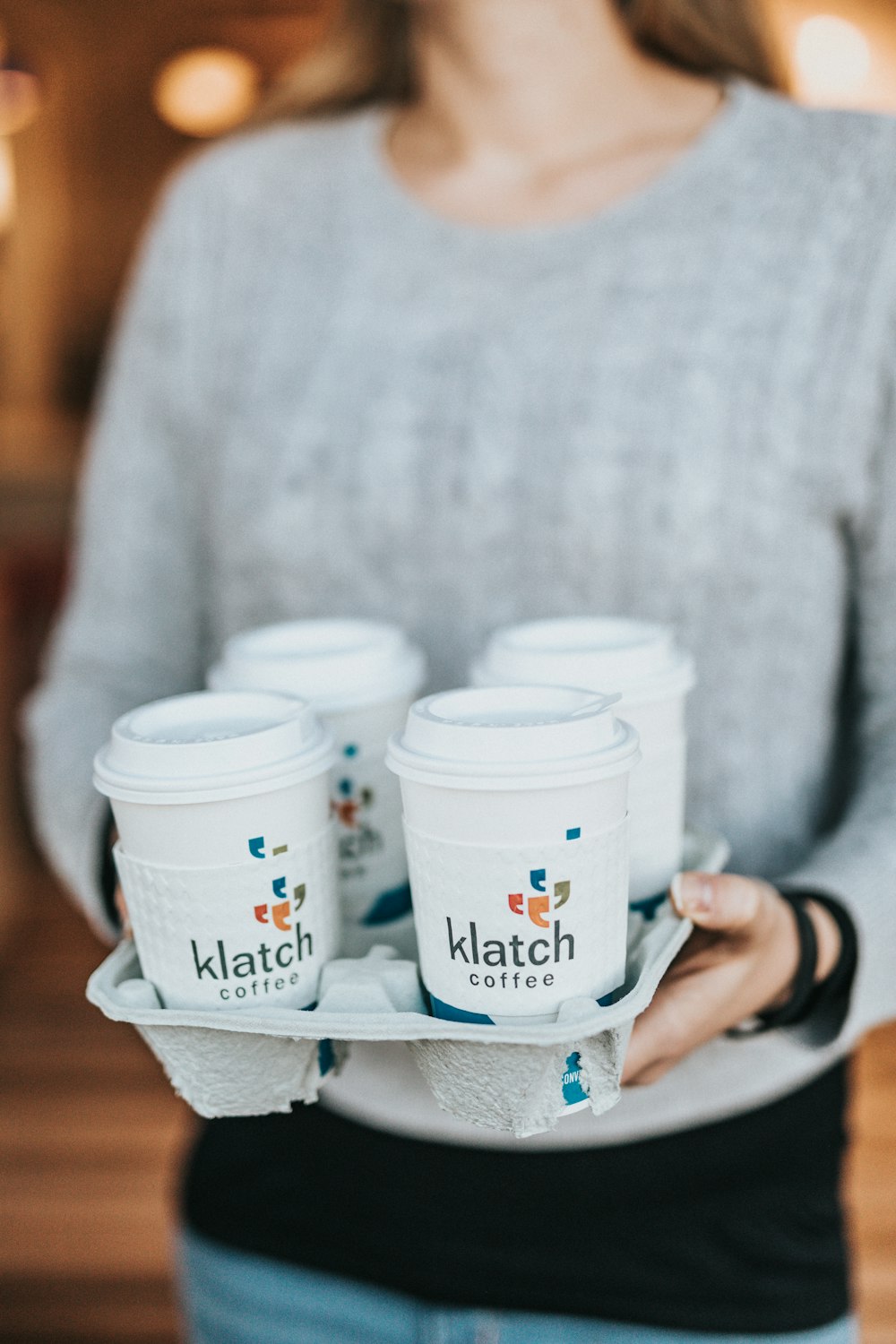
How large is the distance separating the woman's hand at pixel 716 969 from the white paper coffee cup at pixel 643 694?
0.06 meters

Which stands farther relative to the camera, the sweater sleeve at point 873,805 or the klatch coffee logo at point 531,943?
the sweater sleeve at point 873,805

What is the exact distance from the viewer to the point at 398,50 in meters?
1.21

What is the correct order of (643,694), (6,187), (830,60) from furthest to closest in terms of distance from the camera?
(6,187), (830,60), (643,694)

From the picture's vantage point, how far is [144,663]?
1064 mm

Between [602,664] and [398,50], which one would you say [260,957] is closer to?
[602,664]

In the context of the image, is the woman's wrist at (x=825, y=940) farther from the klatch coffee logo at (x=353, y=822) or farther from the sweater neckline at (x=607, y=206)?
the sweater neckline at (x=607, y=206)

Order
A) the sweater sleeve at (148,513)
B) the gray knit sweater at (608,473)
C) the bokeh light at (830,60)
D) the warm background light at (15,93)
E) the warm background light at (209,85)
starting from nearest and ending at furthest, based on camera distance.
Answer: the gray knit sweater at (608,473), the sweater sleeve at (148,513), the bokeh light at (830,60), the warm background light at (15,93), the warm background light at (209,85)

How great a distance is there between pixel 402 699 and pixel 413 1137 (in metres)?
→ 0.38

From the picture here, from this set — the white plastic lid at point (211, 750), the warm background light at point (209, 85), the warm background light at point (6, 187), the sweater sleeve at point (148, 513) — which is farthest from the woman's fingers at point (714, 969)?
the warm background light at point (6, 187)

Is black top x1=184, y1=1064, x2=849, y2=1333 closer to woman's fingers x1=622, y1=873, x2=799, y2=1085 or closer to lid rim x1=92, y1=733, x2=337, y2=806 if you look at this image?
woman's fingers x1=622, y1=873, x2=799, y2=1085

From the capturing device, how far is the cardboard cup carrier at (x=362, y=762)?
29.3 inches

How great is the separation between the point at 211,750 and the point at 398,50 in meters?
0.90

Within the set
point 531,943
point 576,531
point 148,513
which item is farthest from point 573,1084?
point 148,513

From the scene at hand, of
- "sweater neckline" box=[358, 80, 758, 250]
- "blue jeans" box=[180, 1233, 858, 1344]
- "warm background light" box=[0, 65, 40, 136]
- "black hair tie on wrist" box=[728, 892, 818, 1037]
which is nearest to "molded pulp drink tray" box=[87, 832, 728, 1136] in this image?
"black hair tie on wrist" box=[728, 892, 818, 1037]
